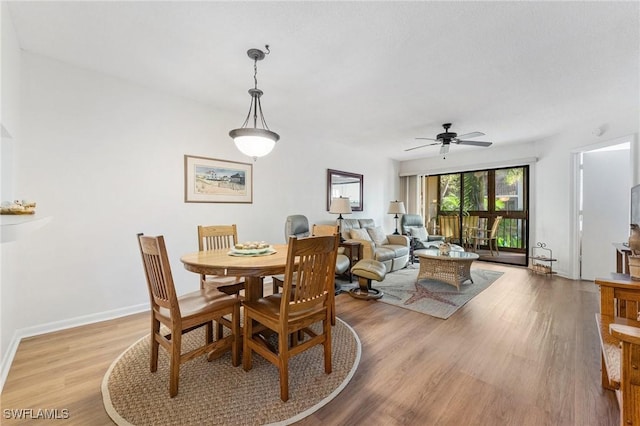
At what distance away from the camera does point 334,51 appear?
2186mm

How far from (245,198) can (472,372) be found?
3.19 m

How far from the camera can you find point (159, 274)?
1585 millimetres

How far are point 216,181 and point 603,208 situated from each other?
19.1ft

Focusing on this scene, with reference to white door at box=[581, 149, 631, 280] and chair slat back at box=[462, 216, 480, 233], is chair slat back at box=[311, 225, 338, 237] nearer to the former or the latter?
white door at box=[581, 149, 631, 280]

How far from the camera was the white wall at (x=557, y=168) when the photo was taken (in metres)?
3.67

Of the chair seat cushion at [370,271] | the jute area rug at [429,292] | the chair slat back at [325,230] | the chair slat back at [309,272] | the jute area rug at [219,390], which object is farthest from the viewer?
the chair seat cushion at [370,271]

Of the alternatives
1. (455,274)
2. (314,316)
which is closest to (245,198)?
(314,316)

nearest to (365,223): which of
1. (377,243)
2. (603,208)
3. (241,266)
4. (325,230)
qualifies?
(377,243)

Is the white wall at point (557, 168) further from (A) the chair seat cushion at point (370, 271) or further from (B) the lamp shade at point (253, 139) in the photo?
(B) the lamp shade at point (253, 139)

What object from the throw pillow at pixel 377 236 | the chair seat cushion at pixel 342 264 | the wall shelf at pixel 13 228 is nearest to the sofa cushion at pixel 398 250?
the throw pillow at pixel 377 236

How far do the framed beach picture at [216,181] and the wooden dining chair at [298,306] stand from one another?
1970 mm

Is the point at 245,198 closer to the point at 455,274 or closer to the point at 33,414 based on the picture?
A: the point at 33,414

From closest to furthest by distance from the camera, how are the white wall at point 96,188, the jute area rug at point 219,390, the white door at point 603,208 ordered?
the jute area rug at point 219,390 < the white wall at point 96,188 < the white door at point 603,208

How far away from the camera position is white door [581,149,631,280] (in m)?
3.83
